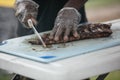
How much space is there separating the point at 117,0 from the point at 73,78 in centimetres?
674

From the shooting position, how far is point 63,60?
1.78m

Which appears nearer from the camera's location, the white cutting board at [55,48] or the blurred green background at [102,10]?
the white cutting board at [55,48]

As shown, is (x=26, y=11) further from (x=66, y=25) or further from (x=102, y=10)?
(x=102, y=10)

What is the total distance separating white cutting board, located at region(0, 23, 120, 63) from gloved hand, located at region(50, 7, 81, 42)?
50 mm

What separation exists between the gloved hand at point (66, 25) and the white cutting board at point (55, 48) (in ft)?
0.16

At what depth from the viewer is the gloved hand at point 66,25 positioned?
6.74 feet

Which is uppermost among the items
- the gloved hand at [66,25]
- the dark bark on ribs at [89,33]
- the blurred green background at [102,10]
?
the gloved hand at [66,25]

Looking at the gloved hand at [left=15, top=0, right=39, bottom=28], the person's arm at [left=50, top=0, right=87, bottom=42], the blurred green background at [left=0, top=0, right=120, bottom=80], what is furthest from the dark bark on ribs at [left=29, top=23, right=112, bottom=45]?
the blurred green background at [left=0, top=0, right=120, bottom=80]

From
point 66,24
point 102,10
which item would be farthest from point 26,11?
point 102,10

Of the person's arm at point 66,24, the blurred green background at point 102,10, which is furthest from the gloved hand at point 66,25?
the blurred green background at point 102,10

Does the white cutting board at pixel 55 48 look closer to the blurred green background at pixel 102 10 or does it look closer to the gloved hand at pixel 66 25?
the gloved hand at pixel 66 25

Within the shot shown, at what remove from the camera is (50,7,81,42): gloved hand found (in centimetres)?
205

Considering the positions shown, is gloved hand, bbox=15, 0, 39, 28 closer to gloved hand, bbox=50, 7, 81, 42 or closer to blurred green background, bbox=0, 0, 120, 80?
gloved hand, bbox=50, 7, 81, 42

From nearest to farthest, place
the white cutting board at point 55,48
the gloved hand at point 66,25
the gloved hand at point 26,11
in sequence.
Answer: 1. the white cutting board at point 55,48
2. the gloved hand at point 66,25
3. the gloved hand at point 26,11
